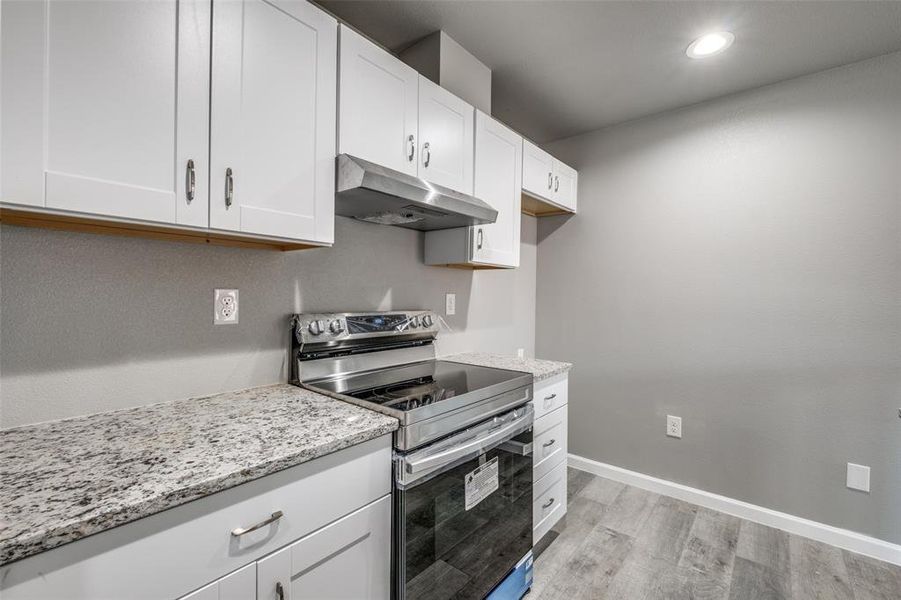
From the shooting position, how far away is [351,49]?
143 cm

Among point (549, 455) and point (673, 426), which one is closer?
point (549, 455)

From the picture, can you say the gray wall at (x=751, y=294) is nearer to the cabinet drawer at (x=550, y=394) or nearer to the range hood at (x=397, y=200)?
the cabinet drawer at (x=550, y=394)

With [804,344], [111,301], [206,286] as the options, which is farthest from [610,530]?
[111,301]

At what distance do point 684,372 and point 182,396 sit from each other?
272cm

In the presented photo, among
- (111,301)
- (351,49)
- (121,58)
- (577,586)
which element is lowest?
(577,586)

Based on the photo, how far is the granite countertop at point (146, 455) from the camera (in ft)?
2.23

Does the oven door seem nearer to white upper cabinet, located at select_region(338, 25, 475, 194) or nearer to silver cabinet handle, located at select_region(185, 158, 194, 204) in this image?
silver cabinet handle, located at select_region(185, 158, 194, 204)

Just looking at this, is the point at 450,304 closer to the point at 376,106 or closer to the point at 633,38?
the point at 376,106

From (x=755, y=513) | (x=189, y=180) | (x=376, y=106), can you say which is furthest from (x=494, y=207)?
(x=755, y=513)

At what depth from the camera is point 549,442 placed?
2047 millimetres

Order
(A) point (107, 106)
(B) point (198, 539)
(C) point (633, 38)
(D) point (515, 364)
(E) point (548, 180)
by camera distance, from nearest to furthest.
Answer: (B) point (198, 539), (A) point (107, 106), (C) point (633, 38), (D) point (515, 364), (E) point (548, 180)

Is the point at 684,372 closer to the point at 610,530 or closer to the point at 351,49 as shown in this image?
the point at 610,530

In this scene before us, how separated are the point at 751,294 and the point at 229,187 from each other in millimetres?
2712

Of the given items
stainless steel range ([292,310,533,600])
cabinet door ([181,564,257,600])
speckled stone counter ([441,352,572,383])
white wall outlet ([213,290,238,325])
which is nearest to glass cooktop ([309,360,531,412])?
stainless steel range ([292,310,533,600])
